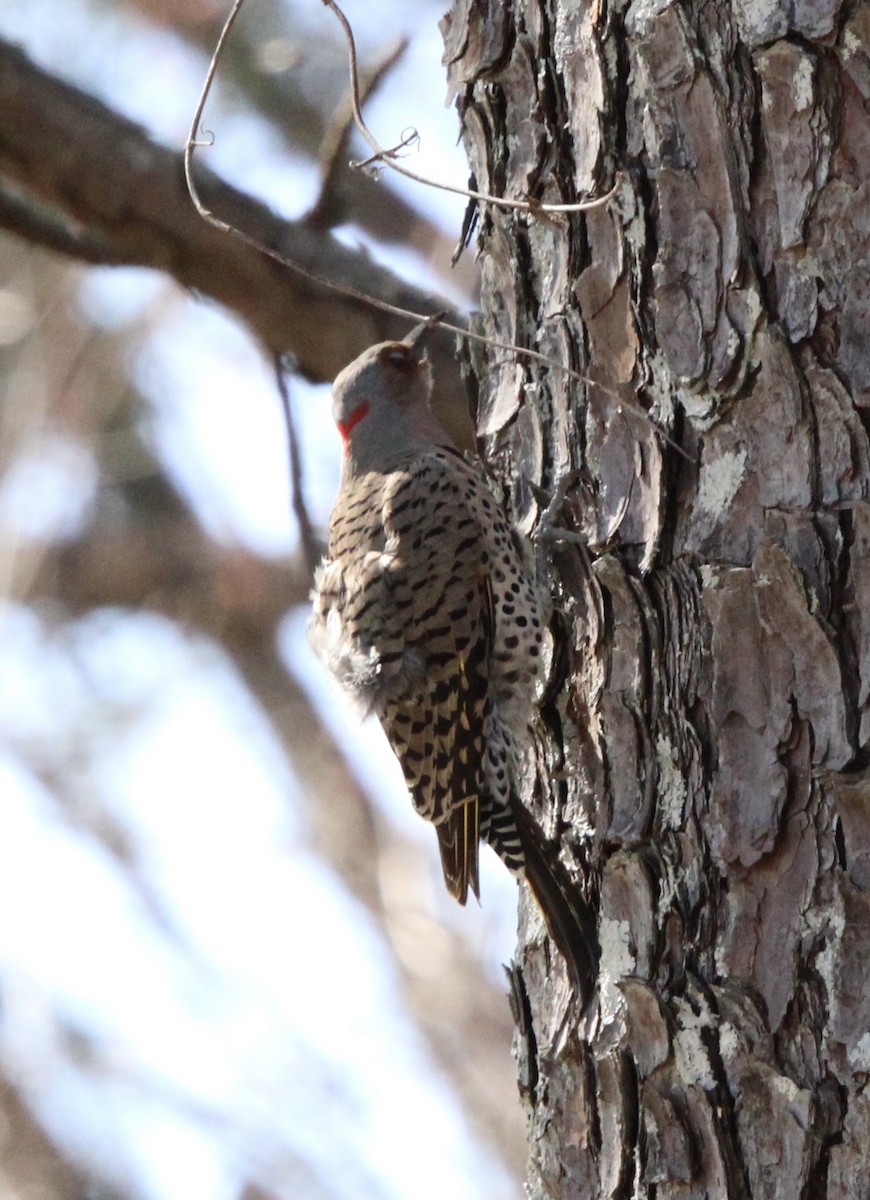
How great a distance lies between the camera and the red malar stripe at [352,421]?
13.0 feet

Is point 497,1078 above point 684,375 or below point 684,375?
above

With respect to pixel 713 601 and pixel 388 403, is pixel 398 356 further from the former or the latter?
pixel 713 601

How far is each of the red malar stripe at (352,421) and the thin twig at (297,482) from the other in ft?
0.72

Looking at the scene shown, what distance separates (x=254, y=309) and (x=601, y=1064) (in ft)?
7.82

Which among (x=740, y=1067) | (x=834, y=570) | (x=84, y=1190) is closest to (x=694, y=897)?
(x=740, y=1067)

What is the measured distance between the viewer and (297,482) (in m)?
3.61

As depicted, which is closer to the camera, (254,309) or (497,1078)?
(254,309)

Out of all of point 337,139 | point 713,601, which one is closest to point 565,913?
point 713,601

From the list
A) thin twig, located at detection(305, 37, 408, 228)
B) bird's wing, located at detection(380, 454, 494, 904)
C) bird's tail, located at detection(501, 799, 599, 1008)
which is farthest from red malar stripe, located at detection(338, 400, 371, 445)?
bird's tail, located at detection(501, 799, 599, 1008)

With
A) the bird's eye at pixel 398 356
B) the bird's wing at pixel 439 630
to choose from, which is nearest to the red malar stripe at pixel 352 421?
the bird's eye at pixel 398 356

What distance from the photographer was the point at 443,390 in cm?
412

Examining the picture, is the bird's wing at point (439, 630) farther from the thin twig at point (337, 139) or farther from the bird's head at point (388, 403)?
the thin twig at point (337, 139)

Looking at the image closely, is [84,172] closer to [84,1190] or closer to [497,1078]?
[497,1078]

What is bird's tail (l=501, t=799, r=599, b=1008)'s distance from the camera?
252 centimetres
